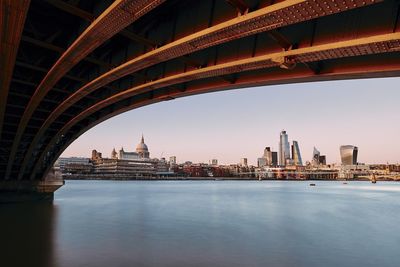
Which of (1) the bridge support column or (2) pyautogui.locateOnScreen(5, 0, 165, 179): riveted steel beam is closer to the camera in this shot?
(2) pyautogui.locateOnScreen(5, 0, 165, 179): riveted steel beam

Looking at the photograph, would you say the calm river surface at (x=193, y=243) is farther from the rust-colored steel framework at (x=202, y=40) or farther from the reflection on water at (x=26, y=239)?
the rust-colored steel framework at (x=202, y=40)

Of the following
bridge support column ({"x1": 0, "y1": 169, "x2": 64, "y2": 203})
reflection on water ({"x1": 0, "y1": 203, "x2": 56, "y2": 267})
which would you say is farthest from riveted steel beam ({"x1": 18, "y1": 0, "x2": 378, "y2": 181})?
bridge support column ({"x1": 0, "y1": 169, "x2": 64, "y2": 203})

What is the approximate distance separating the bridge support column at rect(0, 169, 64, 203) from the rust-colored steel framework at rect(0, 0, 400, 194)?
2754 cm

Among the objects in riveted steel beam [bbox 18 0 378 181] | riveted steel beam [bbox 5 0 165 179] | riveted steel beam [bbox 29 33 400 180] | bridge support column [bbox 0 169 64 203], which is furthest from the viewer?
bridge support column [bbox 0 169 64 203]

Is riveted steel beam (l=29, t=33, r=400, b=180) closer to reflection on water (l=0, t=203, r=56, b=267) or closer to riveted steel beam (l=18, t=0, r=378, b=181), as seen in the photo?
riveted steel beam (l=18, t=0, r=378, b=181)

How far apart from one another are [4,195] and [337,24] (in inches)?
1824

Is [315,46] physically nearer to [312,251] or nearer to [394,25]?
[394,25]

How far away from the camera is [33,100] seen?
71.7 feet

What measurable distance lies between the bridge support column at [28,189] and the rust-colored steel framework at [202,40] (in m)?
27.5

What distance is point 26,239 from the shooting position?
22172 mm

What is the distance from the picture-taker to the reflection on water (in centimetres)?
1680

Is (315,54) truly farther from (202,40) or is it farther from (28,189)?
(28,189)

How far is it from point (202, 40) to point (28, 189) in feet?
143

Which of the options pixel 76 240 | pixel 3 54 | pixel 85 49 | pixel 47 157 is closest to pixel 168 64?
pixel 85 49
